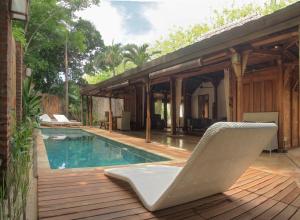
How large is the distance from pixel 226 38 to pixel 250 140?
2.94 meters

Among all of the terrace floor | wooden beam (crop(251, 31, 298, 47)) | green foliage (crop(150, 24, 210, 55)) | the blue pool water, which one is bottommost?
the blue pool water

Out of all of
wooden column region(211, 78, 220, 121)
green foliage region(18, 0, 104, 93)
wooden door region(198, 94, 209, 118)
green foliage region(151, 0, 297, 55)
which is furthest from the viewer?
green foliage region(151, 0, 297, 55)

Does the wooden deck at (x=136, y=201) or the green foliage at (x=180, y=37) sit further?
the green foliage at (x=180, y=37)

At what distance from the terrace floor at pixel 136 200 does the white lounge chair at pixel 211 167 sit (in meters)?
0.13

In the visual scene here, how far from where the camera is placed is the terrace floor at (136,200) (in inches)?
98.4

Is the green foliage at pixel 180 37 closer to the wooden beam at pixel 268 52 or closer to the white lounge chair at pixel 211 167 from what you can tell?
the wooden beam at pixel 268 52

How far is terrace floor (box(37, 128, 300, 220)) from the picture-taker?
2500mm

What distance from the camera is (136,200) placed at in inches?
112

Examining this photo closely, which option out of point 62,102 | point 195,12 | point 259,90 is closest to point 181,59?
point 259,90

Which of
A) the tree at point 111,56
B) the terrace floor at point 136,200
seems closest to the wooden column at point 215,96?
the terrace floor at point 136,200

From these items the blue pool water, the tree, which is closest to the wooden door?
the blue pool water

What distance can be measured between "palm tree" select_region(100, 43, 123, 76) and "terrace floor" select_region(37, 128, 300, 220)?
2087 cm

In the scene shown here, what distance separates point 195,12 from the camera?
31.5 meters

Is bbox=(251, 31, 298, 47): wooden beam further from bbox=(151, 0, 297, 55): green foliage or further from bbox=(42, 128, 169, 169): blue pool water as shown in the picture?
bbox=(151, 0, 297, 55): green foliage
